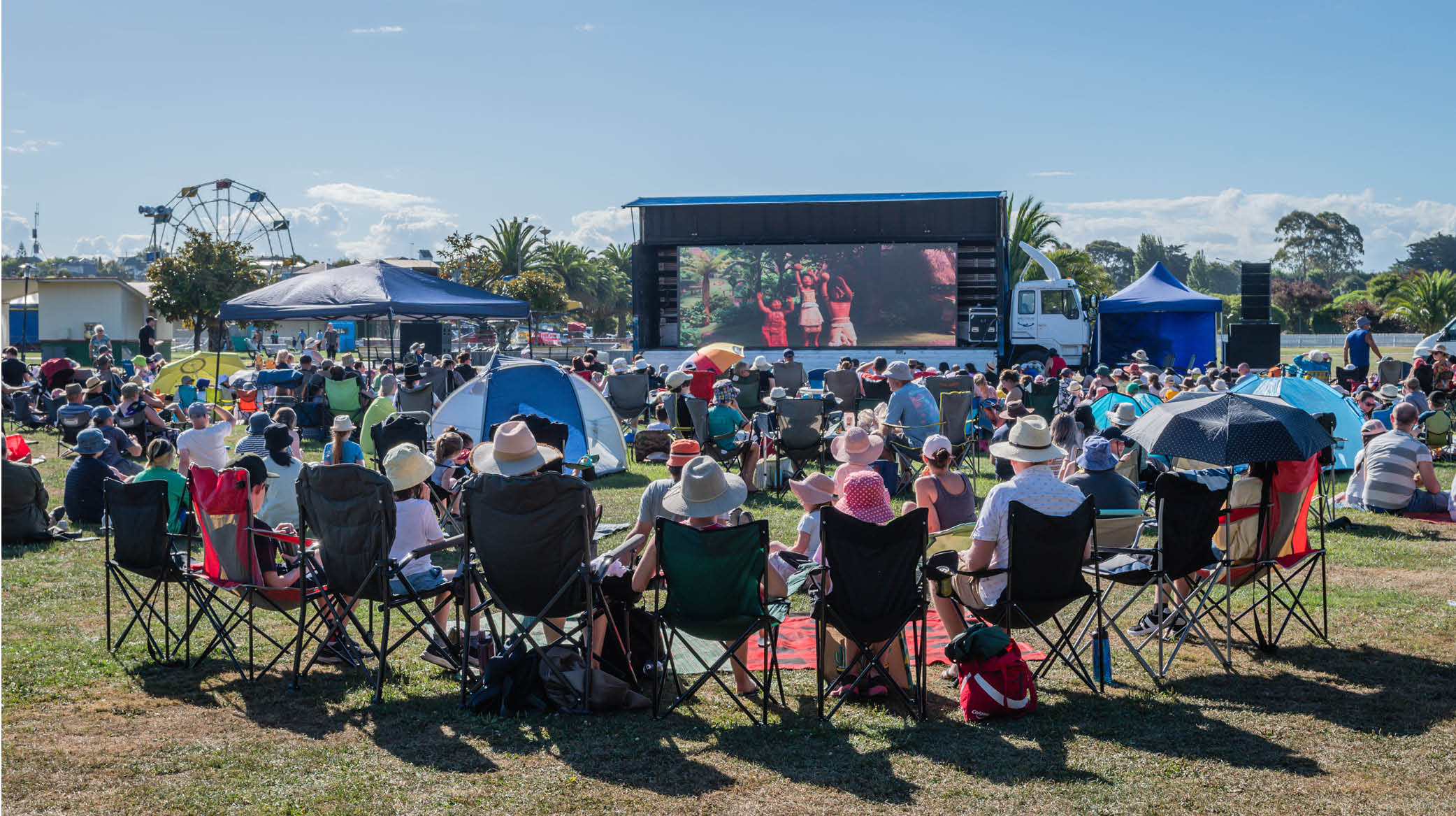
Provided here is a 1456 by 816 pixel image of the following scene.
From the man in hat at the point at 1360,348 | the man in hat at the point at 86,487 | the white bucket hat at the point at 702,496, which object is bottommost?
the man in hat at the point at 86,487

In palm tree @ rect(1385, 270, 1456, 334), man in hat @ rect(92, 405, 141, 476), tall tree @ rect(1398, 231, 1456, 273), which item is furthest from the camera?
tall tree @ rect(1398, 231, 1456, 273)

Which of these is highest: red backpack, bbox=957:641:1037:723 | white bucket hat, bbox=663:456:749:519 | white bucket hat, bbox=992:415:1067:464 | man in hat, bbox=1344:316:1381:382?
man in hat, bbox=1344:316:1381:382

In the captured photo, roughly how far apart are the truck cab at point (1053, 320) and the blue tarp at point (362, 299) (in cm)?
1214

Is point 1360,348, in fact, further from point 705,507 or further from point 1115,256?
point 1115,256

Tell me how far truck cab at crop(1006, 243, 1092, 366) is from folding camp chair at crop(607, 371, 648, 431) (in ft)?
38.3

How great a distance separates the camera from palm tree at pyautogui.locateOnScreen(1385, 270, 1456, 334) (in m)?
36.8

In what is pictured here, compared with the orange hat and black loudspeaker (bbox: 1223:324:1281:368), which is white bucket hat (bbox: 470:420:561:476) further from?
black loudspeaker (bbox: 1223:324:1281:368)

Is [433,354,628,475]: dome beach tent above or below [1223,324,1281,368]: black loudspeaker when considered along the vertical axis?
below

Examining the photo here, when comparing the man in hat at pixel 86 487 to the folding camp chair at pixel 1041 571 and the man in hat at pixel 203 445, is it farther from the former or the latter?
the folding camp chair at pixel 1041 571

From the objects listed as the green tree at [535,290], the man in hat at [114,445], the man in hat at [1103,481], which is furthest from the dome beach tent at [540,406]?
the green tree at [535,290]

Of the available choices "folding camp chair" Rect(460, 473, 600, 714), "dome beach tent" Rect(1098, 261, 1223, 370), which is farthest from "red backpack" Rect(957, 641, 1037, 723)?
"dome beach tent" Rect(1098, 261, 1223, 370)

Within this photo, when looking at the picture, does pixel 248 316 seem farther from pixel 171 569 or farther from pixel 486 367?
pixel 171 569

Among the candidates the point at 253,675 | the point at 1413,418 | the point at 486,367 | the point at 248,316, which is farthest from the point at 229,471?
the point at 248,316

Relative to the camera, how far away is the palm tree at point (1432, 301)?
121 ft
